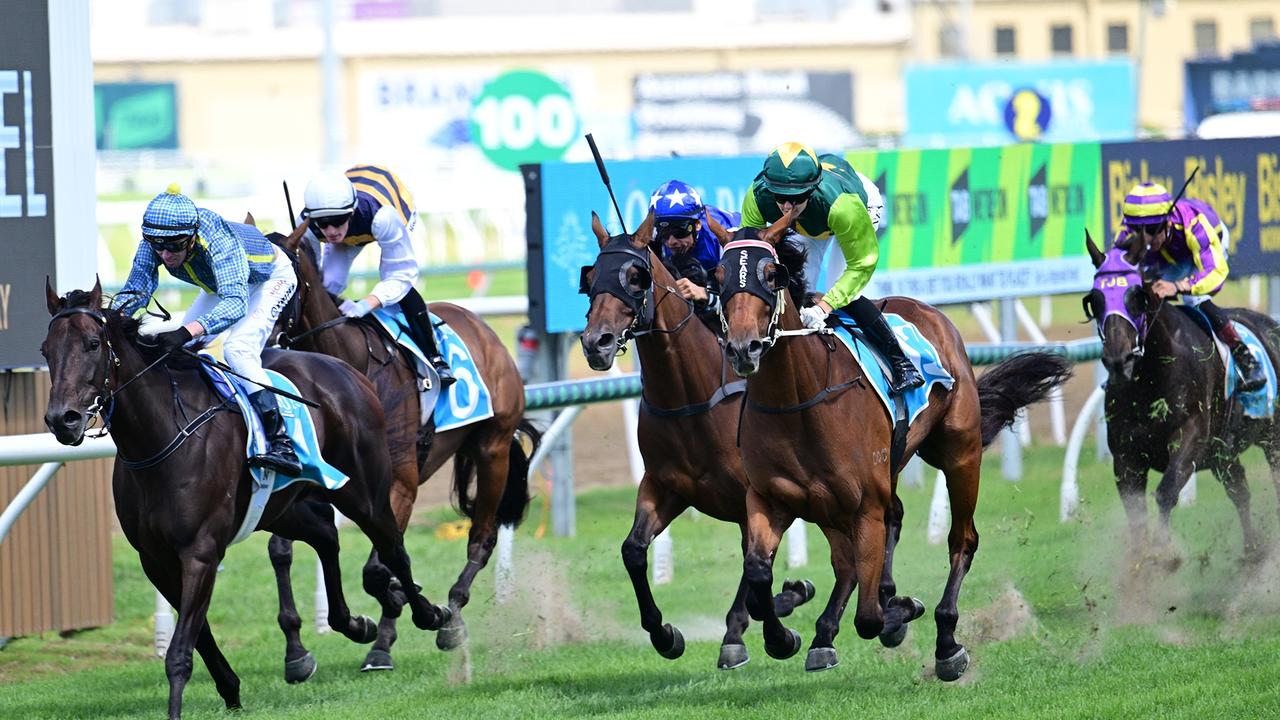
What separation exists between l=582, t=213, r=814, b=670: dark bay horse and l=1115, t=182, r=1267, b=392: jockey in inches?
102

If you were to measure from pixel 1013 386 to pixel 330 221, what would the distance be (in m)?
3.00

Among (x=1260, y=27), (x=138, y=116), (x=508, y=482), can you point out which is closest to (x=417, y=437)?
(x=508, y=482)

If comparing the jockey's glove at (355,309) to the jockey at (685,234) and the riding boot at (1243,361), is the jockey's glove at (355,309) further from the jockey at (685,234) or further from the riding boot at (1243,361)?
the riding boot at (1243,361)

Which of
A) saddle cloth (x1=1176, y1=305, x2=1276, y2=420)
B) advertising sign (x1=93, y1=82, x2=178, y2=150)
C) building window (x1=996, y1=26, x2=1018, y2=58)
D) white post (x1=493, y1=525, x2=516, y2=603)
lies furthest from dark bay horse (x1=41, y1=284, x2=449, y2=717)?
building window (x1=996, y1=26, x2=1018, y2=58)

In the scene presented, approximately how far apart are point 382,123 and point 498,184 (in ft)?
65.6

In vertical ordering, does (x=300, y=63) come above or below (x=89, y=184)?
above

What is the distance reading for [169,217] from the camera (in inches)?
259

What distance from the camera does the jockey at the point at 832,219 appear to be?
665 centimetres

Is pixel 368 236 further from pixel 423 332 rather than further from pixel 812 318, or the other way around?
pixel 812 318

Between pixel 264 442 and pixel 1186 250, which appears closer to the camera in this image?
pixel 264 442

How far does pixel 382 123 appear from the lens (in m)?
45.6

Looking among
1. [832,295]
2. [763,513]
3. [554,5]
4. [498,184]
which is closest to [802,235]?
[832,295]

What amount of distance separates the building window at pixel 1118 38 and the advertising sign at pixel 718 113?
9618mm

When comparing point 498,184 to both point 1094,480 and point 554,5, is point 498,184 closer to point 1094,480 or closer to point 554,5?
point 1094,480
